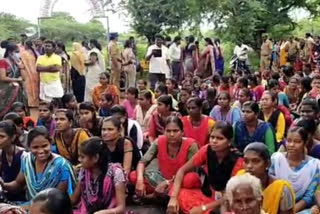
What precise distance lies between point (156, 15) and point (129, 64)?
17.1ft

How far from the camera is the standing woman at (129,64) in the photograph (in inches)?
472

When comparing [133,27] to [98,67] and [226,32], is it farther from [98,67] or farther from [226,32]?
[98,67]

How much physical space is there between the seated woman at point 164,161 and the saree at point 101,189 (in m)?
0.74

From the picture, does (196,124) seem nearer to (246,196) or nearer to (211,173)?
(211,173)

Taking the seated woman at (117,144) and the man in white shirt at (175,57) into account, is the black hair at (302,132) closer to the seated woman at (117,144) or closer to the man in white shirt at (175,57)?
the seated woman at (117,144)

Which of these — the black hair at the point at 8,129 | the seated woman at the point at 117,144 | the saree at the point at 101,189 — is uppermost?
the black hair at the point at 8,129

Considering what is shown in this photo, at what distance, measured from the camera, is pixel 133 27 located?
17500 mm

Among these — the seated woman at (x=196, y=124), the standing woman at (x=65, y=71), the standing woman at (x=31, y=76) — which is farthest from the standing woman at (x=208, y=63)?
the seated woman at (x=196, y=124)

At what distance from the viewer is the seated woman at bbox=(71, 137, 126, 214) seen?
13.3 feet

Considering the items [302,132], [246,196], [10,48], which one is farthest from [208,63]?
[246,196]

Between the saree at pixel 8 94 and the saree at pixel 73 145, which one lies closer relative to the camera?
the saree at pixel 73 145

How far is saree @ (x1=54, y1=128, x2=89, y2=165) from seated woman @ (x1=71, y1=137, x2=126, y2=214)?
100 cm

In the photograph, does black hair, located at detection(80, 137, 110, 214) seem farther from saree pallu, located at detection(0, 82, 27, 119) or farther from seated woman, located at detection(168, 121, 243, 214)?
saree pallu, located at detection(0, 82, 27, 119)

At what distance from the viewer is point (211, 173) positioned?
442cm
